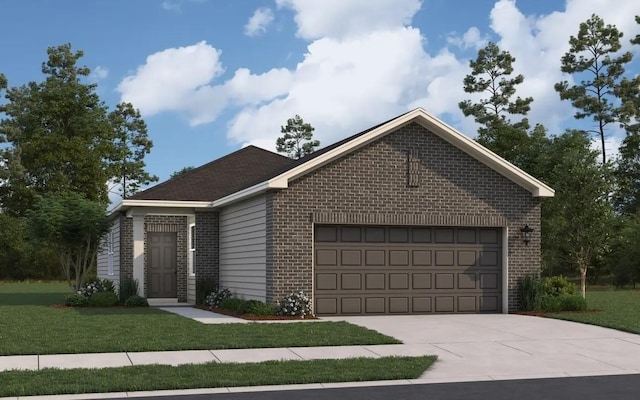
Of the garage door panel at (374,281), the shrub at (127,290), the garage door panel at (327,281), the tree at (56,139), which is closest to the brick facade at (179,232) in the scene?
the shrub at (127,290)

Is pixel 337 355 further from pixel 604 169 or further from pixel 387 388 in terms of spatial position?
pixel 604 169

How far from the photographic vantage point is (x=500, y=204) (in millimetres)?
22219

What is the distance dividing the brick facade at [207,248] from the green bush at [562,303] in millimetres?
10442

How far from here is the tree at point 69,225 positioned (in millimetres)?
27031

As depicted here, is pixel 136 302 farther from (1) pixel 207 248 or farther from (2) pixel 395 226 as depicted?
(2) pixel 395 226

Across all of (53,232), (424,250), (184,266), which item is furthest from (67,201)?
(424,250)

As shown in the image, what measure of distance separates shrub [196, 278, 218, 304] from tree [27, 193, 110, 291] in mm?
4364

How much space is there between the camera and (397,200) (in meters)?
21.2

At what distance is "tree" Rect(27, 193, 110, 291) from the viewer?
27.0 m

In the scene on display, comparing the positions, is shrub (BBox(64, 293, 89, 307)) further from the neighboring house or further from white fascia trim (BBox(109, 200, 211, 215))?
the neighboring house

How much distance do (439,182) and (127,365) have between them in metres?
11.9

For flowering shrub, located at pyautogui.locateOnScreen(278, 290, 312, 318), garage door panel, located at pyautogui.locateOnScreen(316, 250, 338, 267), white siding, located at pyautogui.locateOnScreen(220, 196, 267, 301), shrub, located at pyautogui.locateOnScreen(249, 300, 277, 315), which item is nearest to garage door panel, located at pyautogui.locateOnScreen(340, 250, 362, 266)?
garage door panel, located at pyautogui.locateOnScreen(316, 250, 338, 267)

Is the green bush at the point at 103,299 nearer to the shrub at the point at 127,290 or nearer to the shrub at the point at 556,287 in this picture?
the shrub at the point at 127,290

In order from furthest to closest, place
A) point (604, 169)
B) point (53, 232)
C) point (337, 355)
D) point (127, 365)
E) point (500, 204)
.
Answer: point (604, 169), point (53, 232), point (500, 204), point (337, 355), point (127, 365)
